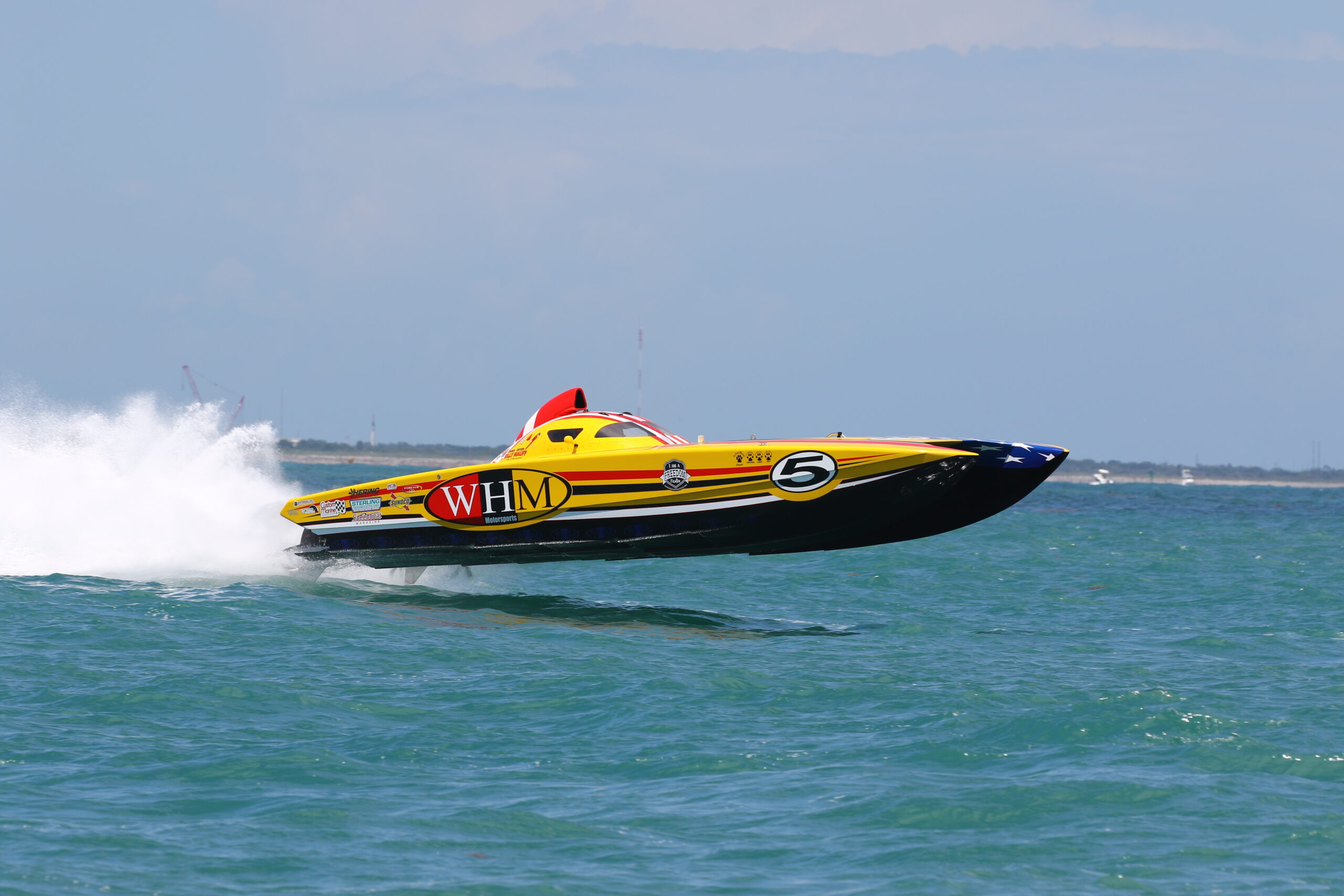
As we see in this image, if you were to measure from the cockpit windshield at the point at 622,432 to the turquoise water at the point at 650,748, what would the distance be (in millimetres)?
2494

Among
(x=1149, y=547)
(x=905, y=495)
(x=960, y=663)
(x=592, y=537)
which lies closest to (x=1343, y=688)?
(x=960, y=663)

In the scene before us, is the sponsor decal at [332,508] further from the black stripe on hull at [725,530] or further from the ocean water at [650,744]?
the black stripe on hull at [725,530]

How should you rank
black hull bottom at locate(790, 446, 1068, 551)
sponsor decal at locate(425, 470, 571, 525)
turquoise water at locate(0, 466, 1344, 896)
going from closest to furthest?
turquoise water at locate(0, 466, 1344, 896), black hull bottom at locate(790, 446, 1068, 551), sponsor decal at locate(425, 470, 571, 525)

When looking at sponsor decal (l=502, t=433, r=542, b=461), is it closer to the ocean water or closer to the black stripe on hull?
the black stripe on hull

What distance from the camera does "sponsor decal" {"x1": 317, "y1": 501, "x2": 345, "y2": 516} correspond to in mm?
18156

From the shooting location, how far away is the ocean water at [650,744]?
6.70m

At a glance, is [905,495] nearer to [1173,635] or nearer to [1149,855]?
[1173,635]

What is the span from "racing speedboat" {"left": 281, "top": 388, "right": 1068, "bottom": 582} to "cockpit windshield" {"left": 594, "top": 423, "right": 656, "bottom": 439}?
0.02m

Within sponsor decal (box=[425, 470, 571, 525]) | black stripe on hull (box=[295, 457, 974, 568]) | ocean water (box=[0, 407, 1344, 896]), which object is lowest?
ocean water (box=[0, 407, 1344, 896])

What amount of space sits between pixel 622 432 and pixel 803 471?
8.80 feet

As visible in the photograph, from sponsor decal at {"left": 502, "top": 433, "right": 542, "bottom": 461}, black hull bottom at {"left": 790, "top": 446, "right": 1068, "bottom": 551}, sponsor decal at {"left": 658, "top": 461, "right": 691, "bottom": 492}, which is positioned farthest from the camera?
sponsor decal at {"left": 502, "top": 433, "right": 542, "bottom": 461}

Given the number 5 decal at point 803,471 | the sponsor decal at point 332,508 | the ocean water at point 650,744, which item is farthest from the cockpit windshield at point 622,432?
the sponsor decal at point 332,508

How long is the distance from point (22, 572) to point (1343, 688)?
57.0ft

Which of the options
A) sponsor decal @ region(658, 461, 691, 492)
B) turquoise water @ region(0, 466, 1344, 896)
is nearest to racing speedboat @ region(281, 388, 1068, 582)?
sponsor decal @ region(658, 461, 691, 492)
